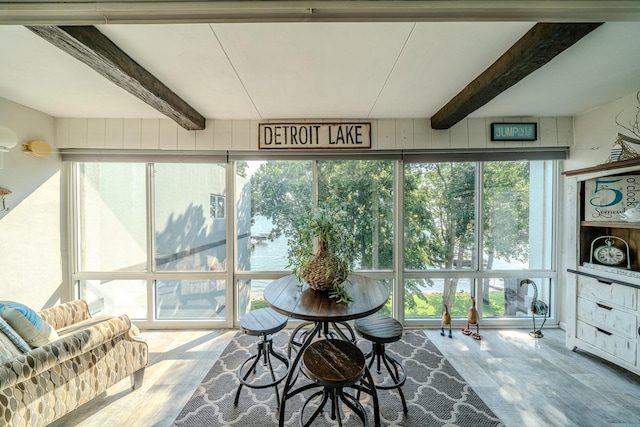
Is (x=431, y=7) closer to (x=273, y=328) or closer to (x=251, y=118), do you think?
(x=273, y=328)

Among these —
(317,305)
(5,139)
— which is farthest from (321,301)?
(5,139)

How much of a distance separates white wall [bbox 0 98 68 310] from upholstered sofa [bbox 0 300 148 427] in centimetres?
91

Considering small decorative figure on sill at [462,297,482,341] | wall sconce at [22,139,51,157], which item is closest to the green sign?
small decorative figure on sill at [462,297,482,341]

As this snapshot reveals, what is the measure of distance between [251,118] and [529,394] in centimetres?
366

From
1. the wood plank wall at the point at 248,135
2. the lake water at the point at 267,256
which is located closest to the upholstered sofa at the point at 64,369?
the lake water at the point at 267,256

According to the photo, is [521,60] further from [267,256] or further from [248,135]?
[267,256]

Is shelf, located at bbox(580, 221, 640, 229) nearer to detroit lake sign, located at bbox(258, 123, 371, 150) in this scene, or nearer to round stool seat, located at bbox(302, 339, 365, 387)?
detroit lake sign, located at bbox(258, 123, 371, 150)

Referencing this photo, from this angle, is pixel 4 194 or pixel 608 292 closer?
pixel 608 292

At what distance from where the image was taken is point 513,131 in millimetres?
2822

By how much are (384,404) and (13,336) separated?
8.15 feet

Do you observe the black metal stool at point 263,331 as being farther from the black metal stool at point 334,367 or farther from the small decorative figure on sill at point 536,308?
the small decorative figure on sill at point 536,308

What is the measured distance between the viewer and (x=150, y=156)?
9.39ft

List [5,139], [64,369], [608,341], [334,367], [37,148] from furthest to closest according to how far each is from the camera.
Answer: [37,148], [608,341], [5,139], [64,369], [334,367]

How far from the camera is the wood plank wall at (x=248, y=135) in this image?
2.83 meters
